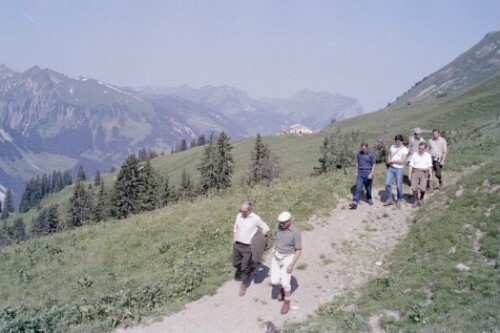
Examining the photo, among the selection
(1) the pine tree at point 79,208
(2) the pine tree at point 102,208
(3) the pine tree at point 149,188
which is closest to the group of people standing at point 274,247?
(3) the pine tree at point 149,188

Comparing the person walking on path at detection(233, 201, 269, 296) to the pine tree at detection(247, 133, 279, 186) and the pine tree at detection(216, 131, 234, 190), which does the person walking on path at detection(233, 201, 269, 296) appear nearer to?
the pine tree at detection(216, 131, 234, 190)

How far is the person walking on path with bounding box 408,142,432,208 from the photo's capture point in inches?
787

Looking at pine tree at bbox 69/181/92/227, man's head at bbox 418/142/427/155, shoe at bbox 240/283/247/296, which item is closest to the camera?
shoe at bbox 240/283/247/296

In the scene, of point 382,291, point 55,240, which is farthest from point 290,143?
point 382,291

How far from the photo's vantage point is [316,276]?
15781 mm

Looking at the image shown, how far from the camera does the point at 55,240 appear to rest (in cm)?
2617

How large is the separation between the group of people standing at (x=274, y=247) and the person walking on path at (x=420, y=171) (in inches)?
335

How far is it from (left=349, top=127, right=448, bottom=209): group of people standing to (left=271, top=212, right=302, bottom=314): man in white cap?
803 centimetres

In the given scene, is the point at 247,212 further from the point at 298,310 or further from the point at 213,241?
the point at 213,241

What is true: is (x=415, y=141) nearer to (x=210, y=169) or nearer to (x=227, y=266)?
(x=227, y=266)

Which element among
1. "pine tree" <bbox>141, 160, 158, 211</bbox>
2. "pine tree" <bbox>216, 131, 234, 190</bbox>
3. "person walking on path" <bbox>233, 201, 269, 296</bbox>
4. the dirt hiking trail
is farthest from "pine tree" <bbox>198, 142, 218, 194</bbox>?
"person walking on path" <bbox>233, 201, 269, 296</bbox>

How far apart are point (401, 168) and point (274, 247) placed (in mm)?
9583

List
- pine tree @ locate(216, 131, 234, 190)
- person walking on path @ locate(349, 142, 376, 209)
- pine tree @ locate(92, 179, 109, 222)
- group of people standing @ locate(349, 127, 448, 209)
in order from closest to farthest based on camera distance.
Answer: group of people standing @ locate(349, 127, 448, 209) < person walking on path @ locate(349, 142, 376, 209) < pine tree @ locate(216, 131, 234, 190) < pine tree @ locate(92, 179, 109, 222)

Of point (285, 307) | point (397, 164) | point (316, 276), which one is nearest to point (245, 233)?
point (285, 307)
